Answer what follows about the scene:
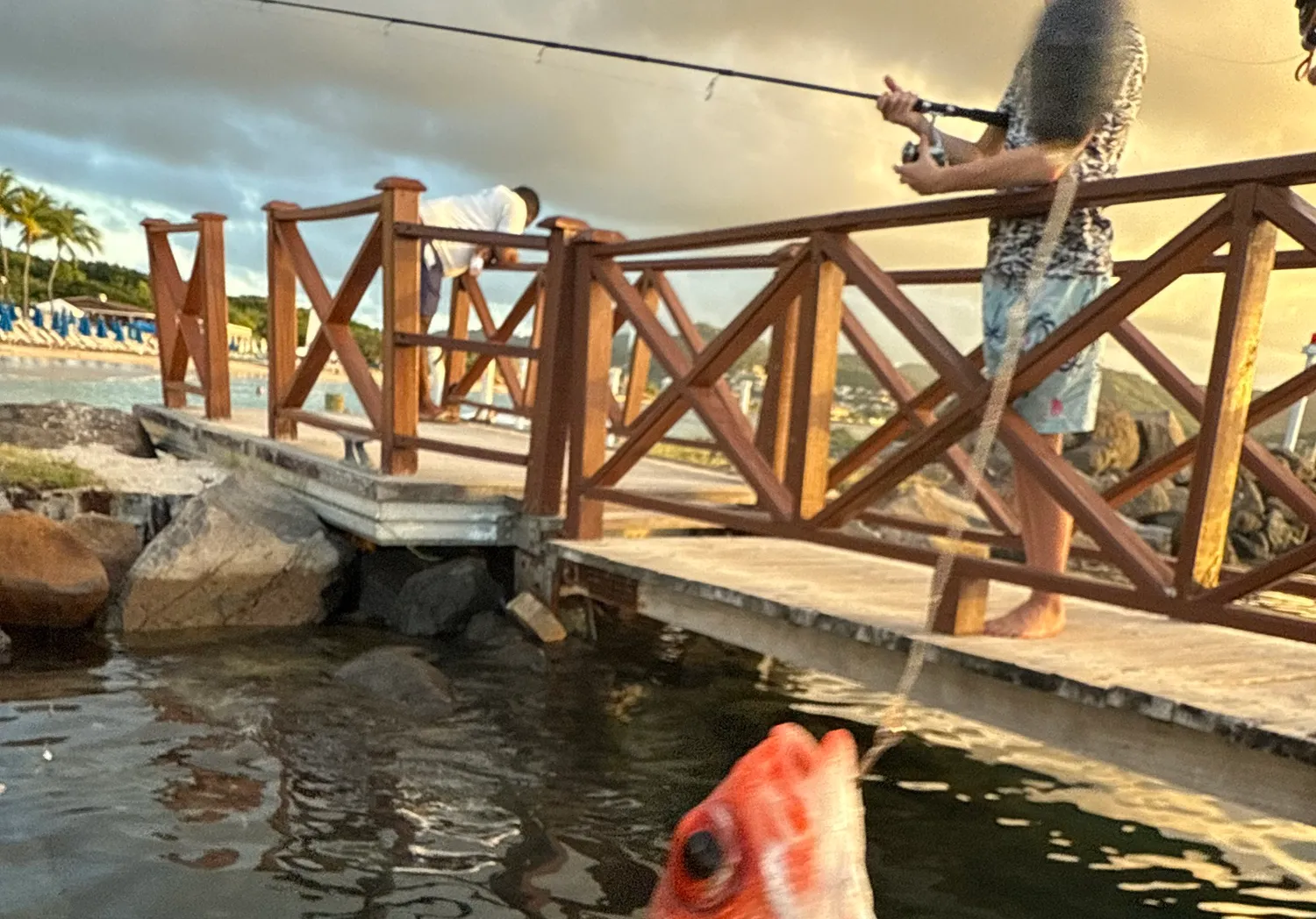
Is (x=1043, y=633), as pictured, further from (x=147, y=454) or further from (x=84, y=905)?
(x=147, y=454)

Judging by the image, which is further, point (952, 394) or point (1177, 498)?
point (1177, 498)

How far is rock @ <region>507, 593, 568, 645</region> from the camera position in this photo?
497 cm

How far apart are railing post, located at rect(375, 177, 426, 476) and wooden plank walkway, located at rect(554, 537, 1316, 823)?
5.39ft

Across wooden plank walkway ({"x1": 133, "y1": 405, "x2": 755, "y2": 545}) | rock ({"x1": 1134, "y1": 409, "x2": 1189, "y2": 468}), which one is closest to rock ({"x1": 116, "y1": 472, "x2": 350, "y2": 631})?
wooden plank walkway ({"x1": 133, "y1": 405, "x2": 755, "y2": 545})

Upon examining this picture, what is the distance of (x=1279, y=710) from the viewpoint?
8.18 feet

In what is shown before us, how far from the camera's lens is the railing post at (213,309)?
25.9ft

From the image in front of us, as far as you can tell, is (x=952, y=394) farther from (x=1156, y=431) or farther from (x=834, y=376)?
(x=1156, y=431)

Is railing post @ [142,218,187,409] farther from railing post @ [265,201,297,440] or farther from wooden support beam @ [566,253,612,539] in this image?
wooden support beam @ [566,253,612,539]

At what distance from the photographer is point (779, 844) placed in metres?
1.24

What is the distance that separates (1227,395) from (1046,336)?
502 millimetres

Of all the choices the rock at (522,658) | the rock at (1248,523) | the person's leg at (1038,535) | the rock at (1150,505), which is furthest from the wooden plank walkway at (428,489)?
the rock at (1248,523)

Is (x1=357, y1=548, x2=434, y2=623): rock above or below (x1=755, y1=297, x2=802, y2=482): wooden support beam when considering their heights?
below

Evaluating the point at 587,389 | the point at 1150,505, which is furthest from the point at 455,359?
the point at 1150,505

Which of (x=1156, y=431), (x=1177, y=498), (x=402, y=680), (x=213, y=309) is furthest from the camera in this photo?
(x=1156, y=431)
